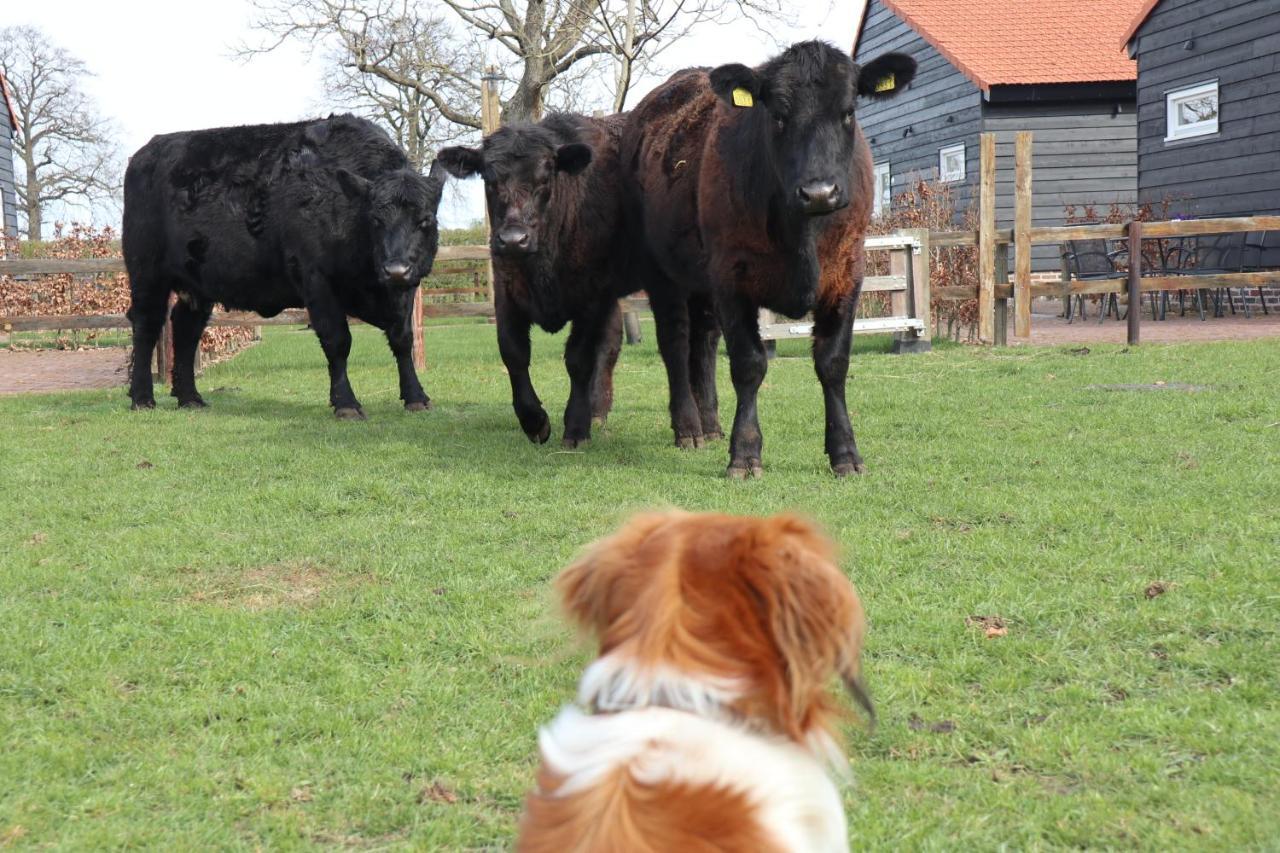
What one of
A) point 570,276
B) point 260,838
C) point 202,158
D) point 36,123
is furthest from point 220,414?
point 36,123

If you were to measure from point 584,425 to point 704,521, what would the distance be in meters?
6.83

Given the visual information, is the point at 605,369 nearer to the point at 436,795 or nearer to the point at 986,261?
the point at 436,795

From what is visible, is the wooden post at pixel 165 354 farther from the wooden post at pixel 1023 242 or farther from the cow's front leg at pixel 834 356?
the wooden post at pixel 1023 242

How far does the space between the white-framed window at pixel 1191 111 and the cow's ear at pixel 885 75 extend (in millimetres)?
16651

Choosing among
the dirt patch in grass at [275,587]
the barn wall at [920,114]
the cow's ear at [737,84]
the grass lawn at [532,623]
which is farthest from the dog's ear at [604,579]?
the barn wall at [920,114]

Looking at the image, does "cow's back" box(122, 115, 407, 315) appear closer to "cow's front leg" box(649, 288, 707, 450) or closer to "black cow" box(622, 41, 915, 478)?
"cow's front leg" box(649, 288, 707, 450)

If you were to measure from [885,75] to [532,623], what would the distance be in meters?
4.39

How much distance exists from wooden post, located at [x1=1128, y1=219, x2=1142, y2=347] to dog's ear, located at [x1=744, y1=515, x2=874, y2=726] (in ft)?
45.8

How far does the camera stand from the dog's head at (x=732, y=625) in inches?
64.0

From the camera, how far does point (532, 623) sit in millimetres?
4508

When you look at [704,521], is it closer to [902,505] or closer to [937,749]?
[937,749]

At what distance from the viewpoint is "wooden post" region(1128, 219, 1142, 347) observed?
14.7 meters

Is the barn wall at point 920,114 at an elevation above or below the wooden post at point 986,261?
above

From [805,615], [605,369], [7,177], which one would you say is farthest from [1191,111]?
[7,177]
